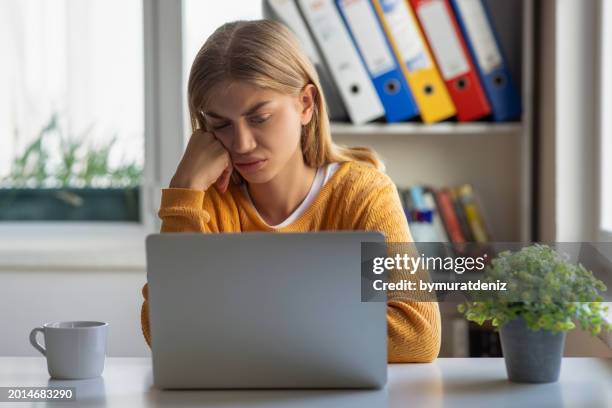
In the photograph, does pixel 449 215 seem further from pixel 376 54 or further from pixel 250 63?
pixel 250 63

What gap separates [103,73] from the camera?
3330 millimetres

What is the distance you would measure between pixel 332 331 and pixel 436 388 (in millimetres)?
183

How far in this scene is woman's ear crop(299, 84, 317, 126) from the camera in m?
1.80

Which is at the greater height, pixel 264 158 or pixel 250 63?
pixel 250 63

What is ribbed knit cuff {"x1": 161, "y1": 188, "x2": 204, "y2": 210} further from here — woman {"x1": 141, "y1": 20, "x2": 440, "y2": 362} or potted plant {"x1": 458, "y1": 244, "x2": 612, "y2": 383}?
potted plant {"x1": 458, "y1": 244, "x2": 612, "y2": 383}

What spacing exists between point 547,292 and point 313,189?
72 cm

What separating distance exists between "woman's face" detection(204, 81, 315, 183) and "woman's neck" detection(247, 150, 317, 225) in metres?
0.06

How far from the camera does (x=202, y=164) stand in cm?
170

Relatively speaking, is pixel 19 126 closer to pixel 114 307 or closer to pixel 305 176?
pixel 114 307

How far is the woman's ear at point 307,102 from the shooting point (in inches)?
71.0

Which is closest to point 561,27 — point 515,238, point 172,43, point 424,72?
point 424,72

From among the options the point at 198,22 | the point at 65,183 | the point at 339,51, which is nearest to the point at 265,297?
the point at 339,51

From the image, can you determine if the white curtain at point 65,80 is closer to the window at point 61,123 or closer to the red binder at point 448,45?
the window at point 61,123

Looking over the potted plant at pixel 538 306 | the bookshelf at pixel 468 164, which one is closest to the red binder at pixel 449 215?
the bookshelf at pixel 468 164
